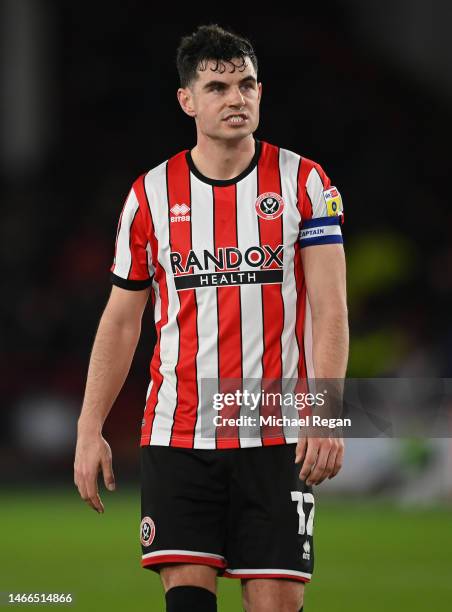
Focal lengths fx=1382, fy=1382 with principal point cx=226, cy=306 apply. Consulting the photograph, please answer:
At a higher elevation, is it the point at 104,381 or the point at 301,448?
the point at 104,381

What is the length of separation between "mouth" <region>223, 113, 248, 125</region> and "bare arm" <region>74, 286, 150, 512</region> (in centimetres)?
57

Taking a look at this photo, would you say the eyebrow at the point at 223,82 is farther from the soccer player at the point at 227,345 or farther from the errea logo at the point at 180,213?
the errea logo at the point at 180,213

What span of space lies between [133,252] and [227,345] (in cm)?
Result: 41

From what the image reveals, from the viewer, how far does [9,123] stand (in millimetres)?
15445

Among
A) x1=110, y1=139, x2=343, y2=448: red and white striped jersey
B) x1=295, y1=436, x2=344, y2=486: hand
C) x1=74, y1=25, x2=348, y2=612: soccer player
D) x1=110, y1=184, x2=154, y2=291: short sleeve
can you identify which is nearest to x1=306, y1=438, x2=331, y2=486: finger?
x1=295, y1=436, x2=344, y2=486: hand

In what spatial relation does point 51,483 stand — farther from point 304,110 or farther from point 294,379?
point 294,379

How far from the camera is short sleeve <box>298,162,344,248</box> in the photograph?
12.9ft

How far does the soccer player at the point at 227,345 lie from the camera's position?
3.87m

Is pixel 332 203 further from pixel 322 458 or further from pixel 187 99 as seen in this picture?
pixel 322 458

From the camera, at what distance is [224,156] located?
13.2 feet

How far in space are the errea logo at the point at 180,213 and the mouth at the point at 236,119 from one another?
0.28 m

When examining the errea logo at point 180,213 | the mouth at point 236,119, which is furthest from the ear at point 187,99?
the errea logo at point 180,213

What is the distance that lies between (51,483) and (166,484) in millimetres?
8029

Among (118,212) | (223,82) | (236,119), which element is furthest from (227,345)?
(118,212)
